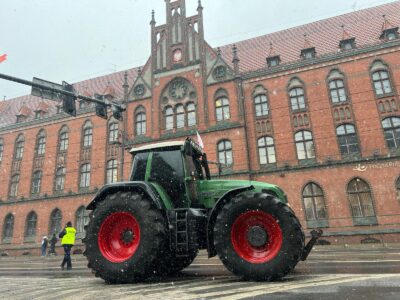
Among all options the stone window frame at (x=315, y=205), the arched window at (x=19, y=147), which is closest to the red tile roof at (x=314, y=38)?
the arched window at (x=19, y=147)

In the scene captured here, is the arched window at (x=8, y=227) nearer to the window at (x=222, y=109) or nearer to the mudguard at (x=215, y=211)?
the window at (x=222, y=109)

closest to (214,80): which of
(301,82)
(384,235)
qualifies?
(301,82)

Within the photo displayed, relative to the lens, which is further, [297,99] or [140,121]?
[140,121]

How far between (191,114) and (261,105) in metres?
5.64

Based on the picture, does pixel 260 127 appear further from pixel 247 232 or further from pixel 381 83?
pixel 247 232

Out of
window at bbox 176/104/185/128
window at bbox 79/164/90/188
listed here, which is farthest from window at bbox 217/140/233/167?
window at bbox 79/164/90/188

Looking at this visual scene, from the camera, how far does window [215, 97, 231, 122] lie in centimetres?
2383

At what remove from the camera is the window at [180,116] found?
25.0m

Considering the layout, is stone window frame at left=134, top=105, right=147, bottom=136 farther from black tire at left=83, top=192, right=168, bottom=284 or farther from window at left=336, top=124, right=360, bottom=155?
black tire at left=83, top=192, right=168, bottom=284

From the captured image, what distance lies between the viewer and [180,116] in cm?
2519

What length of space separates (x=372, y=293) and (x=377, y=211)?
18.2 metres

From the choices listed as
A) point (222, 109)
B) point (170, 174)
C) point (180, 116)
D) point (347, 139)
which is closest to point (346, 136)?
point (347, 139)

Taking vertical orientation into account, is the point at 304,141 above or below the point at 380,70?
below

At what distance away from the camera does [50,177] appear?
2880cm
